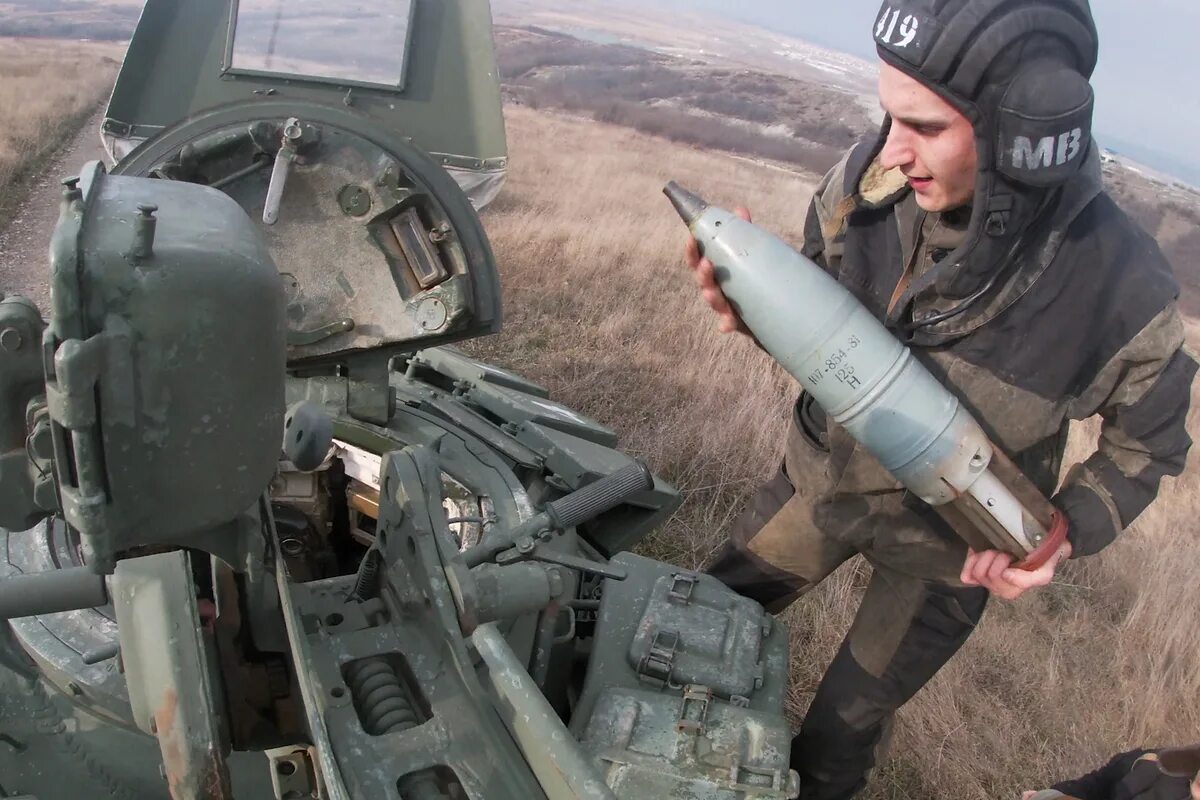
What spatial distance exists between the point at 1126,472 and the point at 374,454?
215 cm

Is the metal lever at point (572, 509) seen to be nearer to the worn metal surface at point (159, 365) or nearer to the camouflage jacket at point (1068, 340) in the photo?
the camouflage jacket at point (1068, 340)

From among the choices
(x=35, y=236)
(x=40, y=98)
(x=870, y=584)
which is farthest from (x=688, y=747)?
(x=40, y=98)

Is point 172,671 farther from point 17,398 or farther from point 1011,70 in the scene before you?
point 1011,70

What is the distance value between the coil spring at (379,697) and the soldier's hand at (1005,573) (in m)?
1.58

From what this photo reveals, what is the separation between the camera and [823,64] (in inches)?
2298

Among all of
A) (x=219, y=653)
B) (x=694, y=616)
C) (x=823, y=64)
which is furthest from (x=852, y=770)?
(x=823, y=64)

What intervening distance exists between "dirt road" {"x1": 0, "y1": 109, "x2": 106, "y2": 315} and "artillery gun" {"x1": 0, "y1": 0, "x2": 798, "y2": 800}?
13.6 ft

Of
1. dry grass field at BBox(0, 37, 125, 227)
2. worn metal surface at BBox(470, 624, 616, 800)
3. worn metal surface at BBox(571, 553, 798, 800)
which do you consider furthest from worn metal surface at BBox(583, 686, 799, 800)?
dry grass field at BBox(0, 37, 125, 227)

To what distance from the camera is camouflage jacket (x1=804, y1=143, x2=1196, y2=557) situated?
2484mm

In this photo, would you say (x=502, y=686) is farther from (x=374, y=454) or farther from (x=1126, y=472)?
(x=1126, y=472)

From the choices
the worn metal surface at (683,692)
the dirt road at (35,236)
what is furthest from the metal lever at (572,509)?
the dirt road at (35,236)

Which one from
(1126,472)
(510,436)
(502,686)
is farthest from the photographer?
(510,436)

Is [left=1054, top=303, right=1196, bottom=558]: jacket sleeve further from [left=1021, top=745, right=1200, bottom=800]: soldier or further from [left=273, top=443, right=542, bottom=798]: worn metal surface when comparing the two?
[left=273, top=443, right=542, bottom=798]: worn metal surface

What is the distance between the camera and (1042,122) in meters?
2.21
